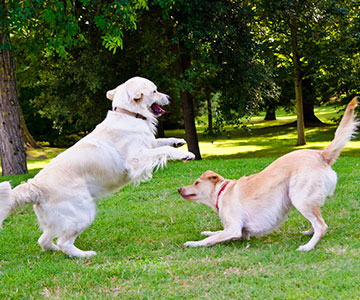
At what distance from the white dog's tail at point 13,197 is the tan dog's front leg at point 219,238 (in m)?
2.00

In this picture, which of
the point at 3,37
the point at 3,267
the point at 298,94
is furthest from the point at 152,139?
the point at 298,94

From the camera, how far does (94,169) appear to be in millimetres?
5441

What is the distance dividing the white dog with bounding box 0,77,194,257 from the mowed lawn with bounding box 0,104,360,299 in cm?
48

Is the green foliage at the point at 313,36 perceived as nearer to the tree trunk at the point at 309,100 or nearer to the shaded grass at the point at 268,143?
the shaded grass at the point at 268,143

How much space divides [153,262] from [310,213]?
1.88 m

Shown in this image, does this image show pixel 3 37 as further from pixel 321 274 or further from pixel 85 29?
pixel 321 274

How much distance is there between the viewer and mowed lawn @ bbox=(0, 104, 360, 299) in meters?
3.89

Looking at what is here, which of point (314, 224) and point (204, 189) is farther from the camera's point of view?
point (204, 189)

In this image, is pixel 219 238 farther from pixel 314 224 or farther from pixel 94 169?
pixel 94 169

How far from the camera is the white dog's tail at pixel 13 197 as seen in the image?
4977mm

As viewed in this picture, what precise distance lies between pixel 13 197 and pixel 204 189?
239cm

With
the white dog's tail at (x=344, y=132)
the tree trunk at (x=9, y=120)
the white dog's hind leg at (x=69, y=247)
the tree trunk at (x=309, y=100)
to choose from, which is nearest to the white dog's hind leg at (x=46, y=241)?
the white dog's hind leg at (x=69, y=247)

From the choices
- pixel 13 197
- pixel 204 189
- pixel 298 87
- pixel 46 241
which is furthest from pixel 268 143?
pixel 13 197

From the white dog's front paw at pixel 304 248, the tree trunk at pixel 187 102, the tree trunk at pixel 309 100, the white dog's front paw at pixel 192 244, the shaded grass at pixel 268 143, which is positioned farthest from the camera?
the tree trunk at pixel 309 100
